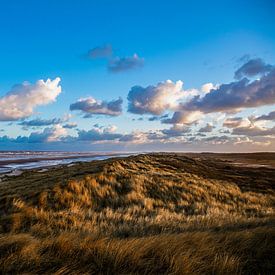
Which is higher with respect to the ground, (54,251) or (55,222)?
(54,251)

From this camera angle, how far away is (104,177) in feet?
61.1

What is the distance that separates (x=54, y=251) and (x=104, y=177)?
46.3ft

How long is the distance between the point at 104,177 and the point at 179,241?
13703 mm

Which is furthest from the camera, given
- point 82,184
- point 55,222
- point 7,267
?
point 82,184

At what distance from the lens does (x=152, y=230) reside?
23.9 ft

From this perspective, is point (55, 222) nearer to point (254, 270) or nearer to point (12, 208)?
point (12, 208)

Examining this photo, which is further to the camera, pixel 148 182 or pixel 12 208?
pixel 148 182

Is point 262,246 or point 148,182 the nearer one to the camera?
point 262,246

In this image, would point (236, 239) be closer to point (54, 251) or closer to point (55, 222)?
point (54, 251)

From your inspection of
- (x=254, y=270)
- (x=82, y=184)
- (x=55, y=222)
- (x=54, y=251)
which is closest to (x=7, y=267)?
(x=54, y=251)

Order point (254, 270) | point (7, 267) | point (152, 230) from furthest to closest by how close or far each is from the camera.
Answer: point (152, 230)
point (254, 270)
point (7, 267)

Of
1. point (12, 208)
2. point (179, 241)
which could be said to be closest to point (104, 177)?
point (12, 208)

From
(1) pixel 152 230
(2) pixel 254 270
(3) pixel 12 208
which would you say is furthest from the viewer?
(3) pixel 12 208

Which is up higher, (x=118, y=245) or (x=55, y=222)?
(x=118, y=245)
